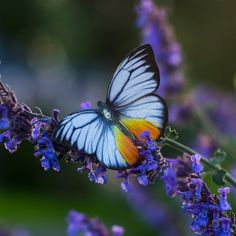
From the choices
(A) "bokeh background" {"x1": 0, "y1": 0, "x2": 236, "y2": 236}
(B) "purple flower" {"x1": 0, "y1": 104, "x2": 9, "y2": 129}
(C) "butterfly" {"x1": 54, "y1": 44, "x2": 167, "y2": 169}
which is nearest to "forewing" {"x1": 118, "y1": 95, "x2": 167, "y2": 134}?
(C) "butterfly" {"x1": 54, "y1": 44, "x2": 167, "y2": 169}

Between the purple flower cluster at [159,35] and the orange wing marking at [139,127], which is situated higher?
the purple flower cluster at [159,35]

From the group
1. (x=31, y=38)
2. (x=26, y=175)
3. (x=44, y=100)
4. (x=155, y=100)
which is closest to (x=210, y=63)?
(x=44, y=100)

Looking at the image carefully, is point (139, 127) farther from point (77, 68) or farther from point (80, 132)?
point (77, 68)

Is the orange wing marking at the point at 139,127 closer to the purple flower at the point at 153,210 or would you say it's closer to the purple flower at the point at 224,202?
the purple flower at the point at 224,202

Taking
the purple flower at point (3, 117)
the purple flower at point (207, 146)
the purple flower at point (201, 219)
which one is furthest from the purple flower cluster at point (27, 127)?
the purple flower at point (207, 146)

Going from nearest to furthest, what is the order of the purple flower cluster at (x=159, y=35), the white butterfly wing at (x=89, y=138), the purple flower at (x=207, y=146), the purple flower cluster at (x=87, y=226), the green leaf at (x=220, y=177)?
the white butterfly wing at (x=89, y=138) < the green leaf at (x=220, y=177) < the purple flower cluster at (x=87, y=226) < the purple flower at (x=207, y=146) < the purple flower cluster at (x=159, y=35)

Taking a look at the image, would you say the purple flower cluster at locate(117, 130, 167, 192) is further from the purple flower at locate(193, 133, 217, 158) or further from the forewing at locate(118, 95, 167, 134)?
the purple flower at locate(193, 133, 217, 158)
